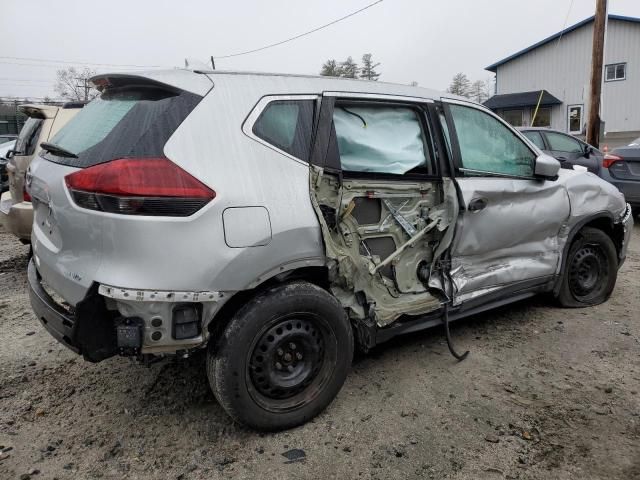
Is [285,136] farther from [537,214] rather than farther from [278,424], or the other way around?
[537,214]

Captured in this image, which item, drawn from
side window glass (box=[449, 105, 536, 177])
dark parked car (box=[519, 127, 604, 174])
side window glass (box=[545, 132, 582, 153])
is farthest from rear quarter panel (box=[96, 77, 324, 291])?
side window glass (box=[545, 132, 582, 153])

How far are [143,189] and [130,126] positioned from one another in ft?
1.33

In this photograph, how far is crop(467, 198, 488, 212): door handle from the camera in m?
3.44

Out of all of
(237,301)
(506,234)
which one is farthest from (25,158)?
(506,234)

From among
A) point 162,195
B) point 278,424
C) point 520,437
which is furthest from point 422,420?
point 162,195

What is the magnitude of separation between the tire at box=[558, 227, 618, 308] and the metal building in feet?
74.8

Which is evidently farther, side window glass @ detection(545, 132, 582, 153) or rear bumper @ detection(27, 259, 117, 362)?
side window glass @ detection(545, 132, 582, 153)

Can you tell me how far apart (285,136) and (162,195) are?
0.78m

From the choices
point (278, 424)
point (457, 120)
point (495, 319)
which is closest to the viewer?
point (278, 424)

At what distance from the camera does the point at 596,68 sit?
490 inches

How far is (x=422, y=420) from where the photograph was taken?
292cm

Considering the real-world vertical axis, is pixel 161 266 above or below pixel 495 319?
above

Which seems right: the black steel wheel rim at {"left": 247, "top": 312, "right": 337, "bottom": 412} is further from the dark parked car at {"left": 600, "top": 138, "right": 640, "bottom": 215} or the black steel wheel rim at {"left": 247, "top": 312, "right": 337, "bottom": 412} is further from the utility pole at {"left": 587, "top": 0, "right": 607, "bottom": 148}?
the utility pole at {"left": 587, "top": 0, "right": 607, "bottom": 148}

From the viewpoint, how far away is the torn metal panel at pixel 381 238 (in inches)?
114
